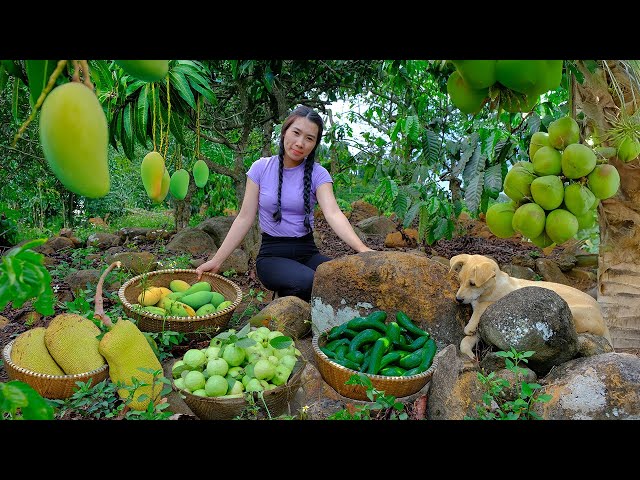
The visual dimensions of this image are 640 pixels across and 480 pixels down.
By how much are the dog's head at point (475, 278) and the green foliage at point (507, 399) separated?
13.3 inches

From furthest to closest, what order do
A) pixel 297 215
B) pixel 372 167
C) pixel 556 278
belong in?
pixel 372 167 → pixel 556 278 → pixel 297 215

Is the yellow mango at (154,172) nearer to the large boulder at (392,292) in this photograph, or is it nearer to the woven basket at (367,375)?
the woven basket at (367,375)

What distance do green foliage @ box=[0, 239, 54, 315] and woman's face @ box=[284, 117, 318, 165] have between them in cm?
189

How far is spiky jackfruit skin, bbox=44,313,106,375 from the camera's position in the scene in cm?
175

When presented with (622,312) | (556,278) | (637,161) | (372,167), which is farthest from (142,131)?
(556,278)

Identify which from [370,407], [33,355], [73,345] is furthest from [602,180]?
[33,355]

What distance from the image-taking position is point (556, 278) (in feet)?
12.0

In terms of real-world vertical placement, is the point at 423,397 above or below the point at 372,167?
below

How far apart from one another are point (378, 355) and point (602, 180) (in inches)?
45.8

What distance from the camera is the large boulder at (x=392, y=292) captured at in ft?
7.04

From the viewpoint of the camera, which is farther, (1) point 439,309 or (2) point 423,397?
(1) point 439,309

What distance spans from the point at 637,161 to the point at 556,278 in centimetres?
202

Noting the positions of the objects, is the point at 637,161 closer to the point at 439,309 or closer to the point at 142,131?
the point at 439,309
